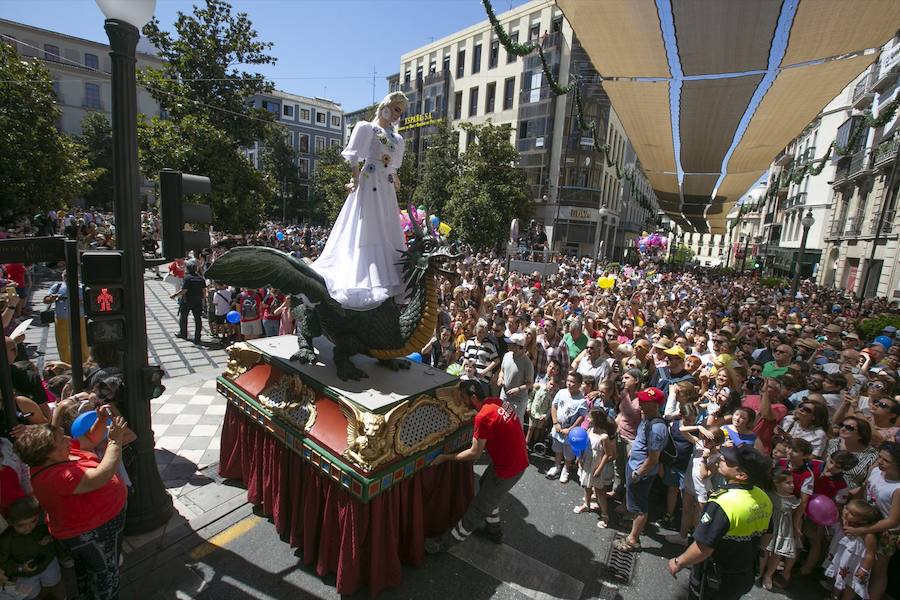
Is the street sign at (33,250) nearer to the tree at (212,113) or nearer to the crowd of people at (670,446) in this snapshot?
the crowd of people at (670,446)

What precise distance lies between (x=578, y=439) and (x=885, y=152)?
23567mm

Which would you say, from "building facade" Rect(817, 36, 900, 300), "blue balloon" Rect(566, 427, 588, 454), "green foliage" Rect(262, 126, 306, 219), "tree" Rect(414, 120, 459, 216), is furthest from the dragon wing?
"green foliage" Rect(262, 126, 306, 219)

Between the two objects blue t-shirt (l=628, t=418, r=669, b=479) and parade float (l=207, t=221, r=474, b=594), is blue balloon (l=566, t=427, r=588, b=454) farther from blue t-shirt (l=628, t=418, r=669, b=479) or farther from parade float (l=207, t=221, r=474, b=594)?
parade float (l=207, t=221, r=474, b=594)

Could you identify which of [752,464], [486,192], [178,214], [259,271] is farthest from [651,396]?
[486,192]

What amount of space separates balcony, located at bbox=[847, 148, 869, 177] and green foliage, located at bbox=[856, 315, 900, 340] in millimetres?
16311

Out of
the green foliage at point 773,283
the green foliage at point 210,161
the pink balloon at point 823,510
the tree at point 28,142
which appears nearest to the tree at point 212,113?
the green foliage at point 210,161

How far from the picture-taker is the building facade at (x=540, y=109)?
2819cm

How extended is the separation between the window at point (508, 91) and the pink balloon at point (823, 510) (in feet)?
105

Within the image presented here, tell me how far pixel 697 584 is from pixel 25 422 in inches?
203

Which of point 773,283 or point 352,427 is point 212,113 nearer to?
point 352,427

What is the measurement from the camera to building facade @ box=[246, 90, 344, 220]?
47.0 m

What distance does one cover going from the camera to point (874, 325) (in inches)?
380

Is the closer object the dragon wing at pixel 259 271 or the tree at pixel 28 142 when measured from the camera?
the dragon wing at pixel 259 271

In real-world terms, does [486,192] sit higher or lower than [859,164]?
lower
